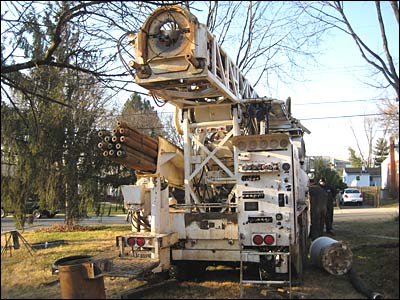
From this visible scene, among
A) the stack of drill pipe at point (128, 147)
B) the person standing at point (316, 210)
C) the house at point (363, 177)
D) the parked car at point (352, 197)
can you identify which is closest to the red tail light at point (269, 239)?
the stack of drill pipe at point (128, 147)

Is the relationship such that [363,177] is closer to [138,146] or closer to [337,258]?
[337,258]

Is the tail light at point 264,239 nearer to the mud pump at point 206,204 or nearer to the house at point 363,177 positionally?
the mud pump at point 206,204

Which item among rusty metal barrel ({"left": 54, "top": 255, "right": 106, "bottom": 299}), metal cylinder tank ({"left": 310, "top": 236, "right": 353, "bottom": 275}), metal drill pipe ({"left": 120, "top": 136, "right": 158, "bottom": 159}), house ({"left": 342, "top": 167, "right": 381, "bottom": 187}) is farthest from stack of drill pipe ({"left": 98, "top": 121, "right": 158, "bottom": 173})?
house ({"left": 342, "top": 167, "right": 381, "bottom": 187})

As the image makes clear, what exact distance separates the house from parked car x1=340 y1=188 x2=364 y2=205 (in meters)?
23.5

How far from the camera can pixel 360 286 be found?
781cm

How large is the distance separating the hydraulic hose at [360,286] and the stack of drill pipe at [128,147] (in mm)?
3939

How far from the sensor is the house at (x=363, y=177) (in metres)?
64.4

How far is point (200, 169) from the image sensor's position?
9398 mm

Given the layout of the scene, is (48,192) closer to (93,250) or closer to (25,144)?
(25,144)

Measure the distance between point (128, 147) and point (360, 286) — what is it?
4342mm

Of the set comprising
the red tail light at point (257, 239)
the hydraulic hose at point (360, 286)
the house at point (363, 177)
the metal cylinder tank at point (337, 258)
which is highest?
the house at point (363, 177)

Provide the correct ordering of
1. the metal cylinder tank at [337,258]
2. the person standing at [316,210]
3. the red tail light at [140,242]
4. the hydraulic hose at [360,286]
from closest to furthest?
the hydraulic hose at [360,286] → the red tail light at [140,242] → the metal cylinder tank at [337,258] → the person standing at [316,210]

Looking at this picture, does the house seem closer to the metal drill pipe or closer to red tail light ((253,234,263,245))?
red tail light ((253,234,263,245))

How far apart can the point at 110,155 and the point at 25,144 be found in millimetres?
8403
